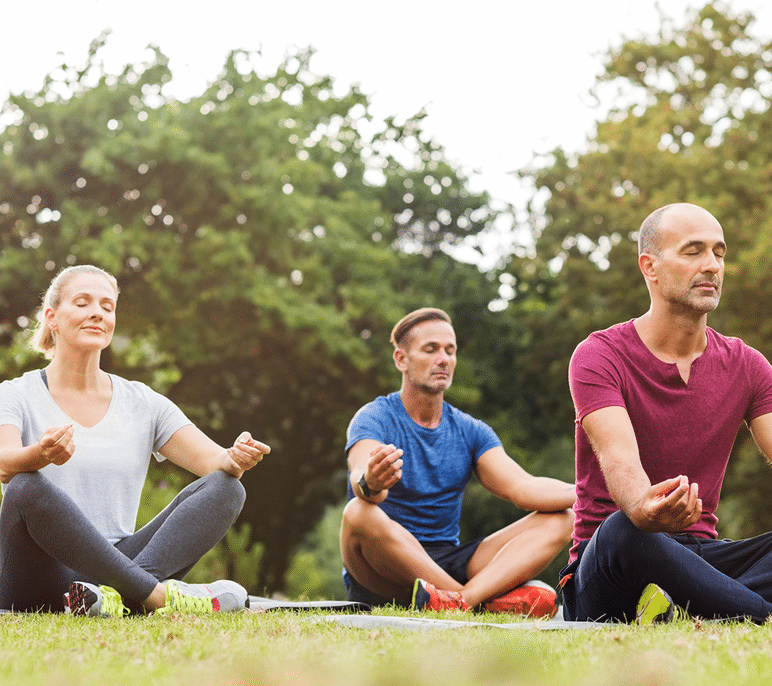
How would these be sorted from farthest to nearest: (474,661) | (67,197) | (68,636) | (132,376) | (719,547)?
(132,376)
(67,197)
(719,547)
(68,636)
(474,661)

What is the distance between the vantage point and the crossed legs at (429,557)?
522 cm

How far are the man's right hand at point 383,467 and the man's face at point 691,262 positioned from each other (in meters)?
1.44

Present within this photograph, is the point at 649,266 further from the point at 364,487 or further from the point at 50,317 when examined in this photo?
the point at 50,317

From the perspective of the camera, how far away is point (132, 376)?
16188mm

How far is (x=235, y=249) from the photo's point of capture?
15.5m

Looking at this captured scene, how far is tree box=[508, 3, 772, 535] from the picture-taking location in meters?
16.2

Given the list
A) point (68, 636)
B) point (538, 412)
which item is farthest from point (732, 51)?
point (68, 636)

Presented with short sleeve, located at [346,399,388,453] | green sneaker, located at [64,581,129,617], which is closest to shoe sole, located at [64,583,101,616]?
green sneaker, located at [64,581,129,617]

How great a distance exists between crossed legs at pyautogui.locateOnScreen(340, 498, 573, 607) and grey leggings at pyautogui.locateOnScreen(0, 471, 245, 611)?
82 cm

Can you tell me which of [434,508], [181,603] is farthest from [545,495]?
[181,603]

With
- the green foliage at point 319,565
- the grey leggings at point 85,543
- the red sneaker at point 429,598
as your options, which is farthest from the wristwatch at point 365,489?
the green foliage at point 319,565

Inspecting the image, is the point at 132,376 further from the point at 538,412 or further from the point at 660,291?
the point at 660,291

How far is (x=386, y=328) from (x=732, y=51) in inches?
345

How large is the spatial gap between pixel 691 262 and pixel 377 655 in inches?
92.7
